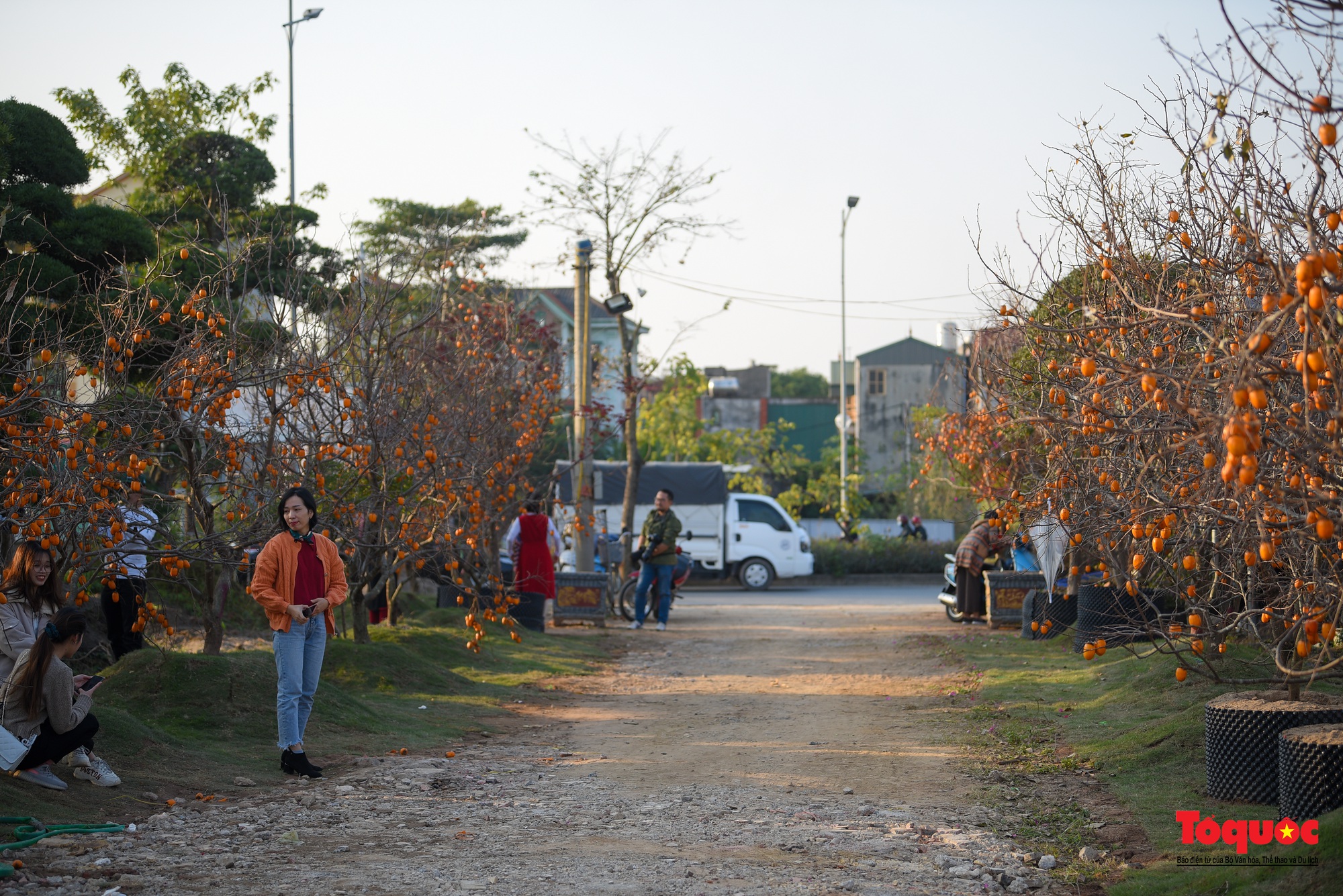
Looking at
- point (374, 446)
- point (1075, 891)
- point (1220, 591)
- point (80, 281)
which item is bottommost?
point (1075, 891)

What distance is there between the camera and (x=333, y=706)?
8.57 metres

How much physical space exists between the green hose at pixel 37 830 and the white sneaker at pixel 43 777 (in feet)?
1.73

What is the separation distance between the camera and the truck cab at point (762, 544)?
24797 millimetres

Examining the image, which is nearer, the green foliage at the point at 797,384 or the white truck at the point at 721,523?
the white truck at the point at 721,523

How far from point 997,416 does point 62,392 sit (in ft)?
22.9

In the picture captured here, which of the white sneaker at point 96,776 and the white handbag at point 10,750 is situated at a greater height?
the white handbag at point 10,750

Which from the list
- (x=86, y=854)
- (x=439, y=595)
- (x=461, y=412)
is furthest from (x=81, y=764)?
(x=439, y=595)

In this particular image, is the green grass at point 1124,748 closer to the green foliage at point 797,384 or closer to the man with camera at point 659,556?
the man with camera at point 659,556

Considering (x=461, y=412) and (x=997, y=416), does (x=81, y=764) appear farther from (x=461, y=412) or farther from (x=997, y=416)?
(x=997, y=416)

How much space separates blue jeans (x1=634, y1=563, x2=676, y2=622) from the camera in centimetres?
1603

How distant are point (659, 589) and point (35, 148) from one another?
31.2 ft

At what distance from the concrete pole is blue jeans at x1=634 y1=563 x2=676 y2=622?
0.84 metres

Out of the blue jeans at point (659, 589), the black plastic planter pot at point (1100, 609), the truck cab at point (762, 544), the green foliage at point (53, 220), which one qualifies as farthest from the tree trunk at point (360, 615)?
the truck cab at point (762, 544)

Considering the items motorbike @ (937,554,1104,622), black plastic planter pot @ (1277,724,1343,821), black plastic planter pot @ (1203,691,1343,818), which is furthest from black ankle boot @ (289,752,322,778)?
motorbike @ (937,554,1104,622)
